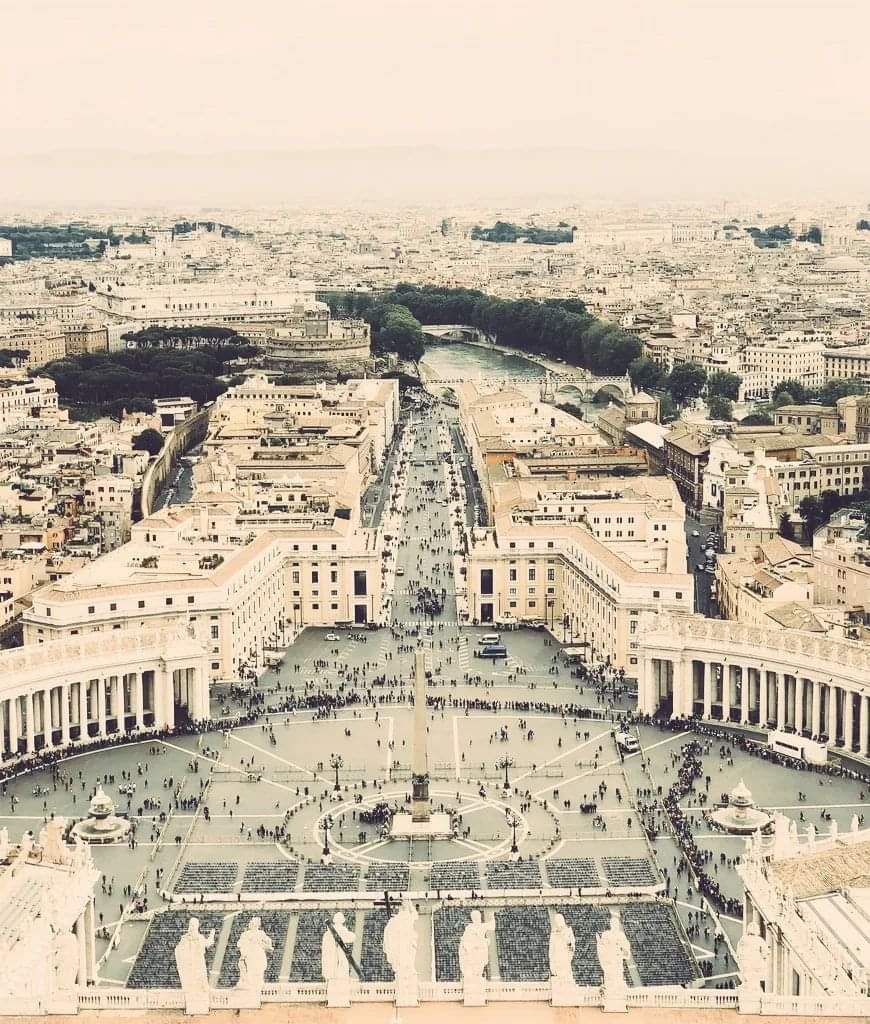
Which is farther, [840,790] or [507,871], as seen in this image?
[840,790]

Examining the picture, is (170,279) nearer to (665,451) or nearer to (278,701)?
(665,451)

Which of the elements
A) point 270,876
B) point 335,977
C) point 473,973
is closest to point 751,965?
point 473,973

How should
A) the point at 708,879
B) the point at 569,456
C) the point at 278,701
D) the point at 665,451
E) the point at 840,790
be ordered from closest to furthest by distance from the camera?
the point at 708,879
the point at 840,790
the point at 278,701
the point at 569,456
the point at 665,451

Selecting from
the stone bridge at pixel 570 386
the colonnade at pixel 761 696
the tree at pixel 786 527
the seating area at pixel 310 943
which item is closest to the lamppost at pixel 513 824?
the seating area at pixel 310 943

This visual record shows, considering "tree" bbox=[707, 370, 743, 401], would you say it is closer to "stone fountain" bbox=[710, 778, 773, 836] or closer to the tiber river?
the tiber river

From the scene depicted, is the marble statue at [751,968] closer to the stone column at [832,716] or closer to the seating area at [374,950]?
the seating area at [374,950]

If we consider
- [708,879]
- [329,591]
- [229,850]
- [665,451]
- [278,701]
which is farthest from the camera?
[665,451]

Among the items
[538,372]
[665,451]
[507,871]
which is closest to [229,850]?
[507,871]
